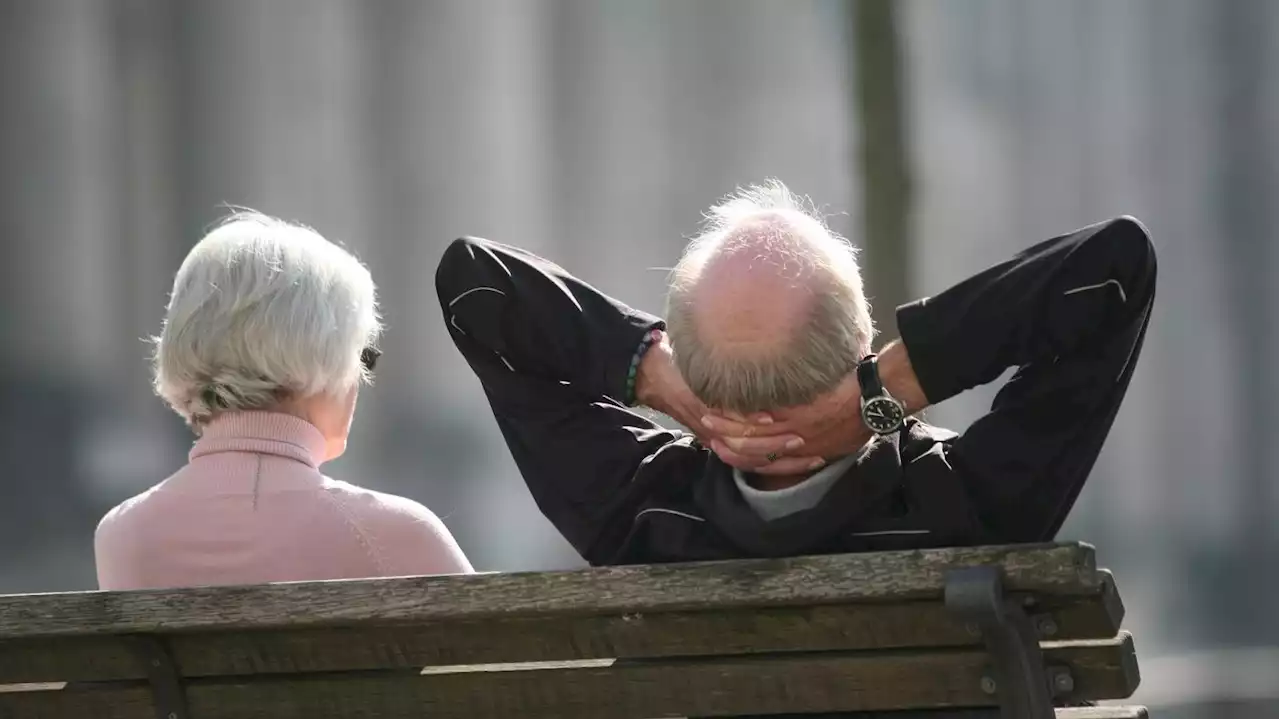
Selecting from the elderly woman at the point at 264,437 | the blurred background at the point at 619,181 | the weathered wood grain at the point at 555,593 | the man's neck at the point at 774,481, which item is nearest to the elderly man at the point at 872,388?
the man's neck at the point at 774,481

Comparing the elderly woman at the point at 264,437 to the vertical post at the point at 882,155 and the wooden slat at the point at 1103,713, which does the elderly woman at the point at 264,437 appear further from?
the vertical post at the point at 882,155

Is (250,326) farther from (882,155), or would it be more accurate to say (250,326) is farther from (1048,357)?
(882,155)

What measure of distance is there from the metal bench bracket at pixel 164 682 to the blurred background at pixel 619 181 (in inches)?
95.1

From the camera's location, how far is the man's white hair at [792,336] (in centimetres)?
175

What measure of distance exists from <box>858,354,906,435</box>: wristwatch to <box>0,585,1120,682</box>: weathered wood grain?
28cm

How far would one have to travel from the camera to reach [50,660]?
1.72 meters

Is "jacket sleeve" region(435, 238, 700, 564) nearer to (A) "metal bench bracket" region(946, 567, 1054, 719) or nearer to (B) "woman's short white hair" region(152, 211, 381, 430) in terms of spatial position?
(B) "woman's short white hair" region(152, 211, 381, 430)

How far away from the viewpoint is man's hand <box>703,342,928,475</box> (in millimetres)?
1763

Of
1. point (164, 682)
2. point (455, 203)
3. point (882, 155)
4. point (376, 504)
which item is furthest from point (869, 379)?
point (455, 203)

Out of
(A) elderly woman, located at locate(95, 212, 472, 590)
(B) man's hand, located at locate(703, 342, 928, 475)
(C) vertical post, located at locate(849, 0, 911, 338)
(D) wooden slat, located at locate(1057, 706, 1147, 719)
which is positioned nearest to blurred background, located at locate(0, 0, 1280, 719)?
(C) vertical post, located at locate(849, 0, 911, 338)

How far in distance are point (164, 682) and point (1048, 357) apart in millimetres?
904

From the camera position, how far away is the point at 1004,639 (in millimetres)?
1460

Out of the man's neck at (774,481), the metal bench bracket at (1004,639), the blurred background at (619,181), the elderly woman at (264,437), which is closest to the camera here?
the metal bench bracket at (1004,639)

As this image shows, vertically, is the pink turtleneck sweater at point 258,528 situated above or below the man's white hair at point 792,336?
below
